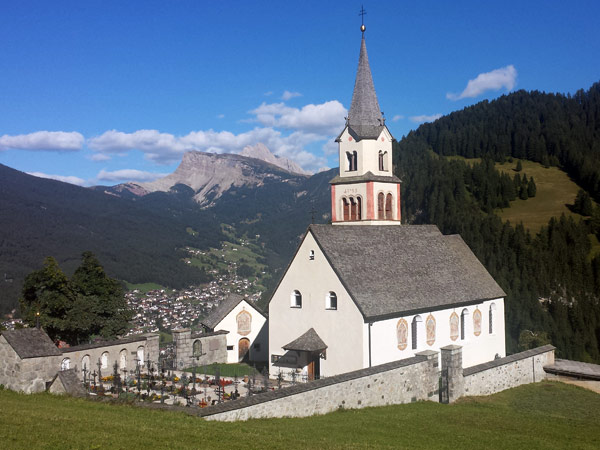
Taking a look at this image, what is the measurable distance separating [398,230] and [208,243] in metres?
145

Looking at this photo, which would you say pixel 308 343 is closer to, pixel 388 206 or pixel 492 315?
pixel 388 206

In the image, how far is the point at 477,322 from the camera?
38.6m

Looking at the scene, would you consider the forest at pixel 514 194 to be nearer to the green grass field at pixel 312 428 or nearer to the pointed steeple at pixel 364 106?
the pointed steeple at pixel 364 106

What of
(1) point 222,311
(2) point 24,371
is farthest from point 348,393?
(1) point 222,311

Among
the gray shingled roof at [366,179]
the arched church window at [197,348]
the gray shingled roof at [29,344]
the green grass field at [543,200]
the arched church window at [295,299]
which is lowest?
the arched church window at [197,348]

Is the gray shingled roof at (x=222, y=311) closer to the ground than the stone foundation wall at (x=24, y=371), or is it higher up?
higher up

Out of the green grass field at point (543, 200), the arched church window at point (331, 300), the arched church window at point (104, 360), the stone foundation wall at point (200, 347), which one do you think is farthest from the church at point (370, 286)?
the green grass field at point (543, 200)

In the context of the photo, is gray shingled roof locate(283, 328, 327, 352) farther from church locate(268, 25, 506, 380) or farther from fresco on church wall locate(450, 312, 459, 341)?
fresco on church wall locate(450, 312, 459, 341)

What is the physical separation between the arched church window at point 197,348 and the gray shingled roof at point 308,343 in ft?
24.7

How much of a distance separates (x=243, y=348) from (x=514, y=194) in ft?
280

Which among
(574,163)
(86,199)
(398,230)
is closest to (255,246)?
(86,199)

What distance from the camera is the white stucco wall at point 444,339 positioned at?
30969 millimetres

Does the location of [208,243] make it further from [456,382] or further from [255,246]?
[456,382]

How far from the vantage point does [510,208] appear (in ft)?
356
